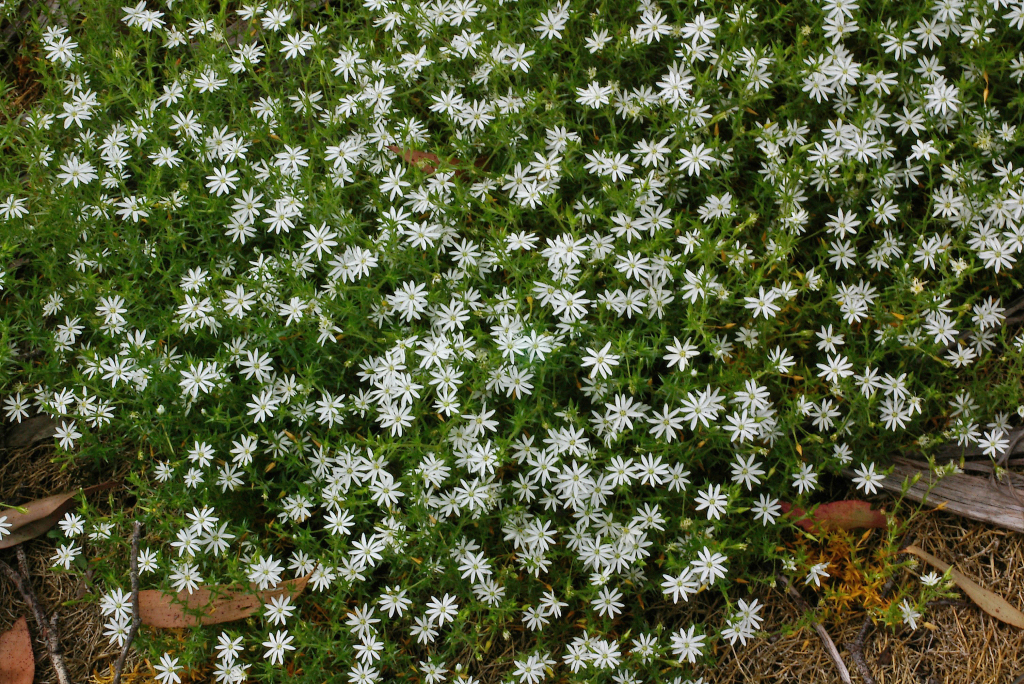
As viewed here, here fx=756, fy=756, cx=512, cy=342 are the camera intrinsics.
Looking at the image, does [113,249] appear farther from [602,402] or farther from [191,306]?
[602,402]

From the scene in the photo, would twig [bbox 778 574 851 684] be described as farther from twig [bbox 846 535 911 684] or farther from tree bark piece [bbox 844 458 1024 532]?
tree bark piece [bbox 844 458 1024 532]

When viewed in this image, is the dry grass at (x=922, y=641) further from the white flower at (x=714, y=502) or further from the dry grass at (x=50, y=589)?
the white flower at (x=714, y=502)

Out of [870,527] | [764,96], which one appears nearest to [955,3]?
[764,96]

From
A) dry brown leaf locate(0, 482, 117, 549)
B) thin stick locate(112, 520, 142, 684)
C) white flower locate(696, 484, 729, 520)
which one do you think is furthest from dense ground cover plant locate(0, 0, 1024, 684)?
dry brown leaf locate(0, 482, 117, 549)

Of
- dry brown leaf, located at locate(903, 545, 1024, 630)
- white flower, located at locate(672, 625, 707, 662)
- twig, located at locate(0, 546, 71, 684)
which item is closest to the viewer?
white flower, located at locate(672, 625, 707, 662)

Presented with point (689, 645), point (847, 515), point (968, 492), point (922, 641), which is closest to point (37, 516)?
point (689, 645)

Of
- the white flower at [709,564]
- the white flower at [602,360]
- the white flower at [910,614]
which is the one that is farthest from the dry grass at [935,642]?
the white flower at [602,360]
